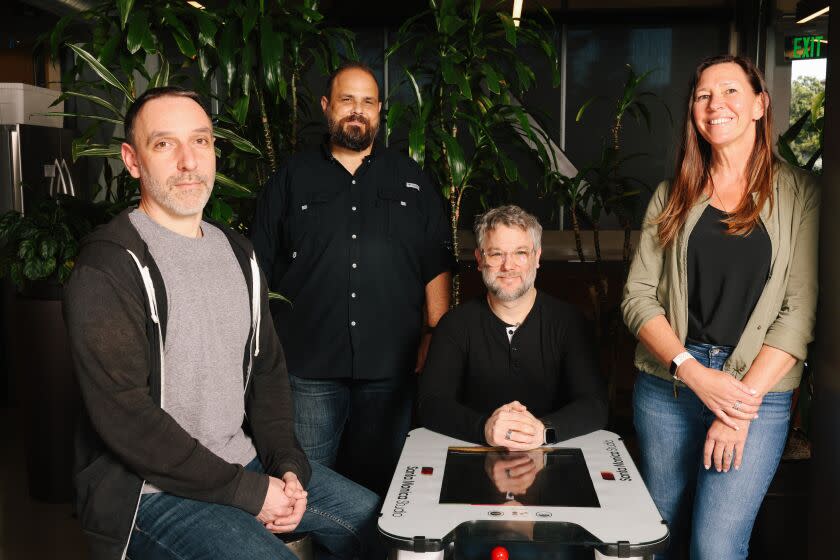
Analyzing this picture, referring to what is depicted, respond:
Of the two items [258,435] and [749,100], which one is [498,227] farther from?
[258,435]

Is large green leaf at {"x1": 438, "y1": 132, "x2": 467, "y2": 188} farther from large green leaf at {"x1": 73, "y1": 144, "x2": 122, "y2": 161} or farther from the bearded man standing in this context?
large green leaf at {"x1": 73, "y1": 144, "x2": 122, "y2": 161}

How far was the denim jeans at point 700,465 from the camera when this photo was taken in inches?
73.9

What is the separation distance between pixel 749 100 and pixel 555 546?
3.72ft

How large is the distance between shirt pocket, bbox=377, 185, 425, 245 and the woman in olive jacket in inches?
32.7

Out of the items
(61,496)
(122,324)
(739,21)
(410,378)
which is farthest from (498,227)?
(739,21)

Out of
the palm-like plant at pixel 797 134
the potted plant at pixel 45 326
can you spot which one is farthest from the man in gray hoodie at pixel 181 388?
the palm-like plant at pixel 797 134

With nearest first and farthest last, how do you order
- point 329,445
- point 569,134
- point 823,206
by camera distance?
point 823,206, point 329,445, point 569,134

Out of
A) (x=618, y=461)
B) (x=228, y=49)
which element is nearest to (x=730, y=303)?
(x=618, y=461)

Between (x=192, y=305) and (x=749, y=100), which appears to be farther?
(x=749, y=100)

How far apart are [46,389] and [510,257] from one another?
7.57 feet

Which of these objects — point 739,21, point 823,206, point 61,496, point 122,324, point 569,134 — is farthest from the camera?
point 569,134

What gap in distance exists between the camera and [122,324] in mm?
1560

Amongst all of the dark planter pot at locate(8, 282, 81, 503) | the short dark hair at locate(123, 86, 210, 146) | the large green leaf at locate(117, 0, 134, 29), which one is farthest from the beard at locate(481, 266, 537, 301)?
the dark planter pot at locate(8, 282, 81, 503)

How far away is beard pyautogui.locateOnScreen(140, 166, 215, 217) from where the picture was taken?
173cm
